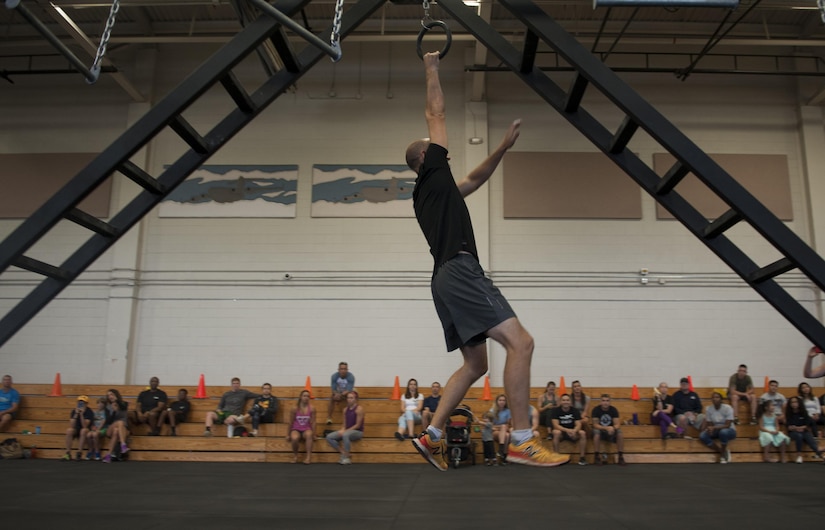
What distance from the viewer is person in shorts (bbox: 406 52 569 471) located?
120 inches

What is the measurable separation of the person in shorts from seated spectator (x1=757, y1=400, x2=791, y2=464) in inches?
339

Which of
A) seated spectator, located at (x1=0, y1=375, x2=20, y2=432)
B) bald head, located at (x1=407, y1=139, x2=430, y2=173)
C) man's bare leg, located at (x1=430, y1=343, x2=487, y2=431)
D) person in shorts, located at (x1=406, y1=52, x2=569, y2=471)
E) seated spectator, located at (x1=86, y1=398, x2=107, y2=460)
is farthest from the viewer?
seated spectator, located at (x1=0, y1=375, x2=20, y2=432)

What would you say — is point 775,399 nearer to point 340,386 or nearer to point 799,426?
point 799,426

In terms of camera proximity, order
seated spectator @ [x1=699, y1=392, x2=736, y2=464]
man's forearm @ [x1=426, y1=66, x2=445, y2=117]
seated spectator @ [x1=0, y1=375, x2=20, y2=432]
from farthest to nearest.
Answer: seated spectator @ [x1=0, y1=375, x2=20, y2=432]
seated spectator @ [x1=699, y1=392, x2=736, y2=464]
man's forearm @ [x1=426, y1=66, x2=445, y2=117]

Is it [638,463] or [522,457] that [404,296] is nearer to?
[638,463]

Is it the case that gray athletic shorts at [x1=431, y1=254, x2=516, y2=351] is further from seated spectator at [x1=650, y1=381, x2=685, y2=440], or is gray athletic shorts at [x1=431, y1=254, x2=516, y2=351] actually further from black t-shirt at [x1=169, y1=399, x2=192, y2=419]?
black t-shirt at [x1=169, y1=399, x2=192, y2=419]

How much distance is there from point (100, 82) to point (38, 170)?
94.2 inches

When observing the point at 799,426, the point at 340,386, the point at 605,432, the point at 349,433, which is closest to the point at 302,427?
the point at 349,433

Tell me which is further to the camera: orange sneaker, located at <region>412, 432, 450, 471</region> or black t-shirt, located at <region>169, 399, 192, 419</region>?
black t-shirt, located at <region>169, 399, 192, 419</region>

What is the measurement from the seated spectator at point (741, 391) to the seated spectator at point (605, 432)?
2.64 metres

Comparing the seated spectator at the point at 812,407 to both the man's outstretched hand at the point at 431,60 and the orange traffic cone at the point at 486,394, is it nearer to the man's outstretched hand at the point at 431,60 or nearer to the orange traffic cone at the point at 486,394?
the orange traffic cone at the point at 486,394

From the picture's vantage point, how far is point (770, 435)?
32.9 feet

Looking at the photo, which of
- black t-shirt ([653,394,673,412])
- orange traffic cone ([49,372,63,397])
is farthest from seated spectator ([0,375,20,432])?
black t-shirt ([653,394,673,412])

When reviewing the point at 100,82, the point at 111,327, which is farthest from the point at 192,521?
the point at 100,82
